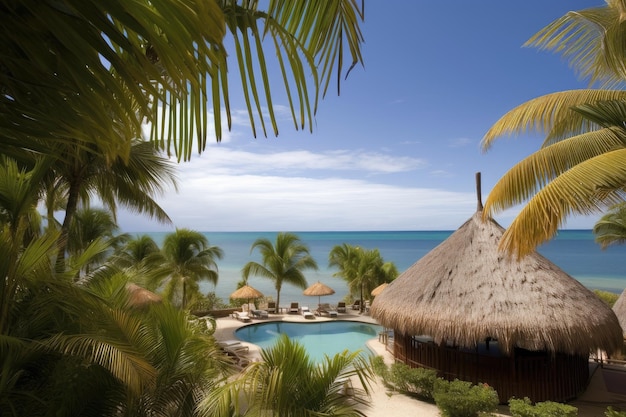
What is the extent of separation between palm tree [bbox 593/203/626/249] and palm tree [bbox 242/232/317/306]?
13.8 m

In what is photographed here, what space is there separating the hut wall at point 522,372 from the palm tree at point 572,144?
4.90 meters

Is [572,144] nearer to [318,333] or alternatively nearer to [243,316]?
[318,333]

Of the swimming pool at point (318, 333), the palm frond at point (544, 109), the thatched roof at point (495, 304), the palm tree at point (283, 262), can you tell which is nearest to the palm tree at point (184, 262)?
the swimming pool at point (318, 333)

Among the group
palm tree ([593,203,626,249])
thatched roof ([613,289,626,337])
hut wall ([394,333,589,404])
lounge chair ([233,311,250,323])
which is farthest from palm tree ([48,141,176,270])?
palm tree ([593,203,626,249])

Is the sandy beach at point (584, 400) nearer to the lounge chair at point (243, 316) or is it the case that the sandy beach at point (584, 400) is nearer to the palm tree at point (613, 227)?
the palm tree at point (613, 227)

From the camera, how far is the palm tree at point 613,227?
1592 cm

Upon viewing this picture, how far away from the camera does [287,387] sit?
289cm

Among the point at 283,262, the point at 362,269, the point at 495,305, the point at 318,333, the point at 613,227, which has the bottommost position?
the point at 318,333

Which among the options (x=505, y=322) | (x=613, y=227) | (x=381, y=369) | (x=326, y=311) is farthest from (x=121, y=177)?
(x=613, y=227)

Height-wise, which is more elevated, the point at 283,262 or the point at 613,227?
the point at 613,227

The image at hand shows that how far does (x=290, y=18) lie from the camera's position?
3.73 ft

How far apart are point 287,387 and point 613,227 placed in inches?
786

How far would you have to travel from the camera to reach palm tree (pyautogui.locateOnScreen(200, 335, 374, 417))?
109 inches

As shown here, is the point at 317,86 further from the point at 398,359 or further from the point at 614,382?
the point at 614,382
